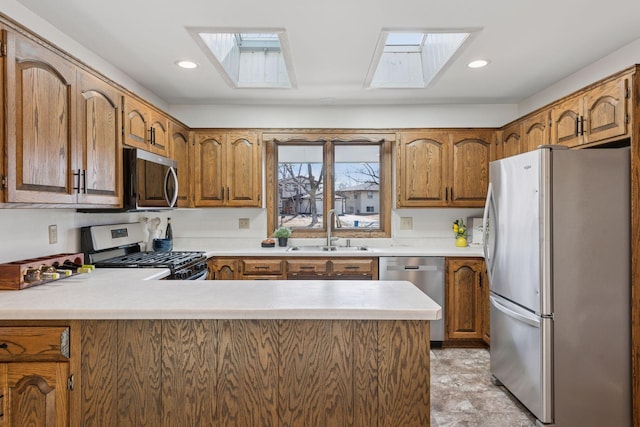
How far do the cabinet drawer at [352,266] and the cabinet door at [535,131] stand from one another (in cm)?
166

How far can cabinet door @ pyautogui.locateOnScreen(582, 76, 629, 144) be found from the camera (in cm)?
222

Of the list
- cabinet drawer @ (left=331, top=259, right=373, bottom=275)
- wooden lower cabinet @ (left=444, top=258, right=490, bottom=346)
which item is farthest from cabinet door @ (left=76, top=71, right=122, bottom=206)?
wooden lower cabinet @ (left=444, top=258, right=490, bottom=346)

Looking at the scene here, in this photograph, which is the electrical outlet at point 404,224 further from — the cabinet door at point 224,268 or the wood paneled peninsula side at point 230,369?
the wood paneled peninsula side at point 230,369

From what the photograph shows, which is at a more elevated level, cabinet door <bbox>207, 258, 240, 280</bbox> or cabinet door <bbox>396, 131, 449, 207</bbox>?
cabinet door <bbox>396, 131, 449, 207</bbox>

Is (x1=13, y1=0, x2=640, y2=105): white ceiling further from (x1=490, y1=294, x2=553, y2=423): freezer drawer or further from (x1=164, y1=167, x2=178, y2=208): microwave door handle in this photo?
(x1=490, y1=294, x2=553, y2=423): freezer drawer

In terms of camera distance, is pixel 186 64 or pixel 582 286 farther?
pixel 186 64

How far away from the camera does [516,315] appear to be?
97.7 inches

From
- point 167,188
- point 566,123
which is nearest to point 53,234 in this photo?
point 167,188

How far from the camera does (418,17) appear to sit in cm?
223

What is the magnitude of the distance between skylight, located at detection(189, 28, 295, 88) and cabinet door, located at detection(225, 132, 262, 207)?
628 mm

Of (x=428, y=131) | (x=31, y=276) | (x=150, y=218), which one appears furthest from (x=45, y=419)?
(x=428, y=131)

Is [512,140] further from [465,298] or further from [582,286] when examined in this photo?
[582,286]

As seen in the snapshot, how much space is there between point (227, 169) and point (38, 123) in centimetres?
207

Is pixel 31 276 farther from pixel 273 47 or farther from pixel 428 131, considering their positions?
pixel 428 131
